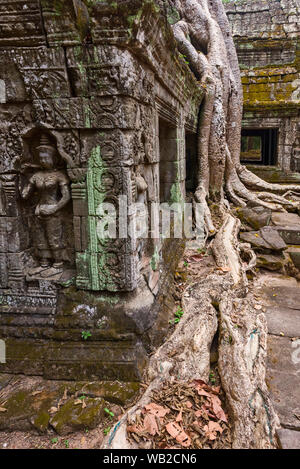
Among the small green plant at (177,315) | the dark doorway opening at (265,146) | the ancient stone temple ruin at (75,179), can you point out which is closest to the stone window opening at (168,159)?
the ancient stone temple ruin at (75,179)

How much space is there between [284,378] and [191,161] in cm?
566

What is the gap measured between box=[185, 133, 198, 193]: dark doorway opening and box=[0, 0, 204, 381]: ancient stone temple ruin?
4.30m

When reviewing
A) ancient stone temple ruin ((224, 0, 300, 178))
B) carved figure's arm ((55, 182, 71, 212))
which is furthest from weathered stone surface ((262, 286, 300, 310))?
ancient stone temple ruin ((224, 0, 300, 178))

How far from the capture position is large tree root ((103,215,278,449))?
1.96m

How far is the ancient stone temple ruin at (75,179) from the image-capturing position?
2.28 m

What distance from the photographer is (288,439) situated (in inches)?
75.0

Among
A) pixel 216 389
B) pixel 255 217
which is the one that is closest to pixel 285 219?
pixel 255 217

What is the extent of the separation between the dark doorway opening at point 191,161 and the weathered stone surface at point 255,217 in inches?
50.2

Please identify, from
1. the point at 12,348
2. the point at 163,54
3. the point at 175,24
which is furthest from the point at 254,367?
the point at 175,24

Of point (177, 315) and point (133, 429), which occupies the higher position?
point (177, 315)

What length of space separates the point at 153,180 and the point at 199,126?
4229 millimetres

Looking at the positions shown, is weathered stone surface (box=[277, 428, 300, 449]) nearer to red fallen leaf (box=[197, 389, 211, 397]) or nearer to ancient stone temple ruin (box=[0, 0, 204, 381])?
red fallen leaf (box=[197, 389, 211, 397])

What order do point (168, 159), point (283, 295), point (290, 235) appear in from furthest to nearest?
1. point (290, 235)
2. point (168, 159)
3. point (283, 295)

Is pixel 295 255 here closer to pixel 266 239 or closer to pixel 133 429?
pixel 266 239
